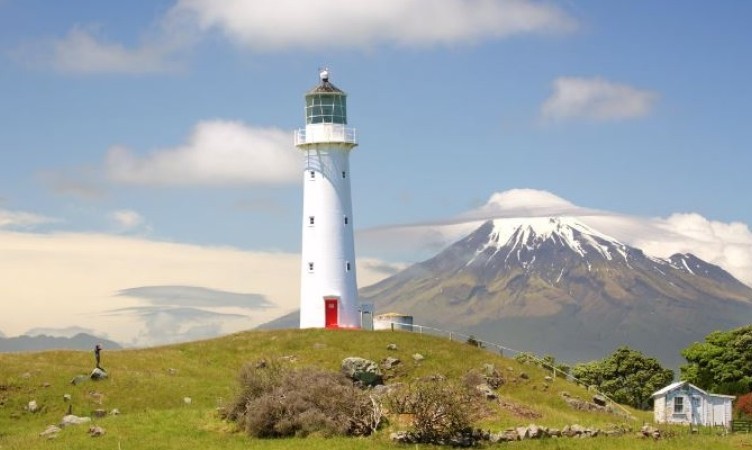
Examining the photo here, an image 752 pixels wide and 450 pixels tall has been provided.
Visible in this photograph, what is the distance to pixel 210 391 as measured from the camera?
213ft

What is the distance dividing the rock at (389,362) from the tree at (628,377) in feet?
115

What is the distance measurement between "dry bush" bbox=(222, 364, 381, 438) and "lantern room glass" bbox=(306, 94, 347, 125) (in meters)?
37.8

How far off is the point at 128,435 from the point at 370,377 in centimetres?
2077

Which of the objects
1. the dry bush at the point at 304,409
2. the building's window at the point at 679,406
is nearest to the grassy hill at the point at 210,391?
the dry bush at the point at 304,409

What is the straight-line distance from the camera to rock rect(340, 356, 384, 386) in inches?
2645

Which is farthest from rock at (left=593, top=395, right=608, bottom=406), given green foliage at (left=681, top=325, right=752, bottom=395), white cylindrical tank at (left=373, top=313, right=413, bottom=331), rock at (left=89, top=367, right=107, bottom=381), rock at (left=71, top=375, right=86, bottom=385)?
rock at (left=71, top=375, right=86, bottom=385)

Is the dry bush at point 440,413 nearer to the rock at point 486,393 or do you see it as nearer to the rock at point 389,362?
the rock at point 486,393

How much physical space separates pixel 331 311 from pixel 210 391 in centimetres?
2018

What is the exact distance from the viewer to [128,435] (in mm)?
49688

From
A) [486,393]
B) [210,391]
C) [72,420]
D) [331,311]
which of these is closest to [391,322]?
[331,311]

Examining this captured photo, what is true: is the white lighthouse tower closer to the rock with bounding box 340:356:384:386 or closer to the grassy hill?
the grassy hill

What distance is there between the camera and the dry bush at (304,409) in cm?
5019

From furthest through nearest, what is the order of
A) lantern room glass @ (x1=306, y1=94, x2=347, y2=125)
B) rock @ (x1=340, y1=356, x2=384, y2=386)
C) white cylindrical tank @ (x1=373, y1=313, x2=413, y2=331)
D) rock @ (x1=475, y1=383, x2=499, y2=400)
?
lantern room glass @ (x1=306, y1=94, x2=347, y2=125) < white cylindrical tank @ (x1=373, y1=313, x2=413, y2=331) < rock @ (x1=340, y1=356, x2=384, y2=386) < rock @ (x1=475, y1=383, x2=499, y2=400)

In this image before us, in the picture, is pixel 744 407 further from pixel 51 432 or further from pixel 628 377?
pixel 51 432
